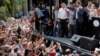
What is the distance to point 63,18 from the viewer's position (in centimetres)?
1841

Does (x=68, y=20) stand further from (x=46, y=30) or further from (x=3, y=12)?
(x=3, y=12)

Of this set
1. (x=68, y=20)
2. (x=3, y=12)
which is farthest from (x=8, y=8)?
(x=68, y=20)

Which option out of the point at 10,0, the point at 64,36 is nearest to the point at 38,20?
the point at 64,36

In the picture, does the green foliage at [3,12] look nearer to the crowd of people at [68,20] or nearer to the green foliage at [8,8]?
the green foliage at [8,8]

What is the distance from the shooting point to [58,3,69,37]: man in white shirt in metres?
18.2

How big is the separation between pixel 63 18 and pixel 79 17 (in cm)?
162

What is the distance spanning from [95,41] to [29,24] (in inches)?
357

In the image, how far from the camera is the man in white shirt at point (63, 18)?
59.6 feet

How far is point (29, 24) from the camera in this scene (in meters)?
22.8

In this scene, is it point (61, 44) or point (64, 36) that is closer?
point (61, 44)

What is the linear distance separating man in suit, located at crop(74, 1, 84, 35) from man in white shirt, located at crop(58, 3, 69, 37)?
0.96 m

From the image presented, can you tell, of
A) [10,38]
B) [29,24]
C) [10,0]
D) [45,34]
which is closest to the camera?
[10,38]

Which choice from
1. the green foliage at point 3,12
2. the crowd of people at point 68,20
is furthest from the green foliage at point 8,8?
the crowd of people at point 68,20

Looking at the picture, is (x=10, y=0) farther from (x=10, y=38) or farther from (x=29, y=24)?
(x=10, y=38)
